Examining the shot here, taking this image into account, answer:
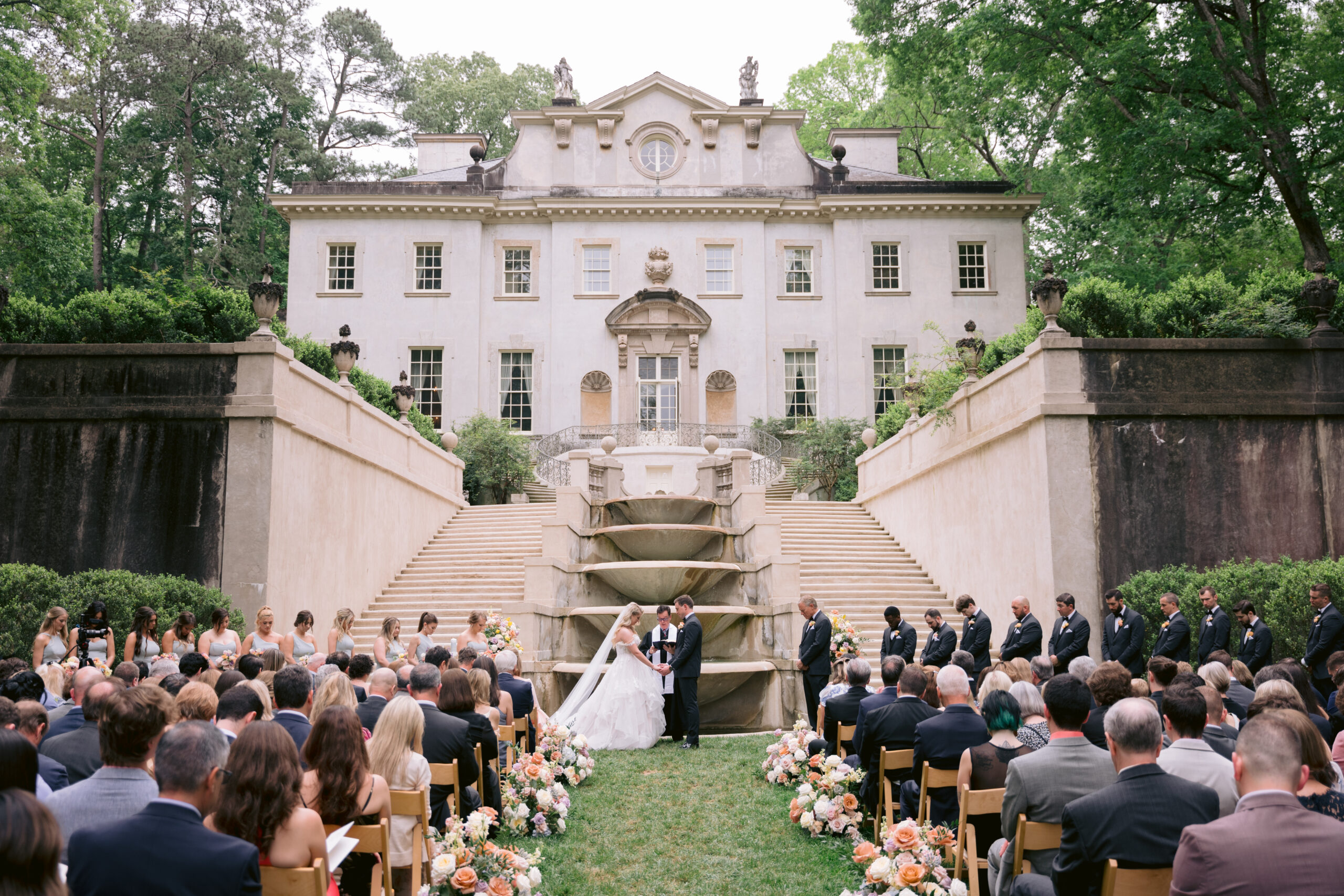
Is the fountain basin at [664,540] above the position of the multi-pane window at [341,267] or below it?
below

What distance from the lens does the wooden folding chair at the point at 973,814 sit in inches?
225

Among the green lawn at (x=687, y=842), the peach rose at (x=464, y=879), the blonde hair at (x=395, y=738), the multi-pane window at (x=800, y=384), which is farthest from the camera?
the multi-pane window at (x=800, y=384)

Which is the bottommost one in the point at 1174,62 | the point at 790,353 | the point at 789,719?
the point at 789,719

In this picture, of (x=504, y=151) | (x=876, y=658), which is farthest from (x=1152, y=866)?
(x=504, y=151)

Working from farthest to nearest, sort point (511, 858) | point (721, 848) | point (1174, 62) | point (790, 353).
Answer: point (790, 353)
point (1174, 62)
point (721, 848)
point (511, 858)

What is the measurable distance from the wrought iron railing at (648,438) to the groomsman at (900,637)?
62.0 ft

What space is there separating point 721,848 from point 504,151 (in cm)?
4569

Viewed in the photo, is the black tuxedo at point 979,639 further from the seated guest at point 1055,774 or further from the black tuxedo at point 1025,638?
the seated guest at point 1055,774

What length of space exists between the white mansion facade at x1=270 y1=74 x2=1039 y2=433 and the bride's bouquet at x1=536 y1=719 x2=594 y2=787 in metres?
24.0

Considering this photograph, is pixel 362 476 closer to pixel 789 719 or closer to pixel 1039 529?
pixel 789 719

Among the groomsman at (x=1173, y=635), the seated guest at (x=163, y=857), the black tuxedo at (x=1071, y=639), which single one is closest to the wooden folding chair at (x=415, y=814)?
the seated guest at (x=163, y=857)

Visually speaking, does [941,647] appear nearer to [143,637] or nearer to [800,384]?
[143,637]

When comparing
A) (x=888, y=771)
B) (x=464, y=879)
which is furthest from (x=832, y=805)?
(x=464, y=879)

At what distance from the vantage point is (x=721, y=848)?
26.7 feet
